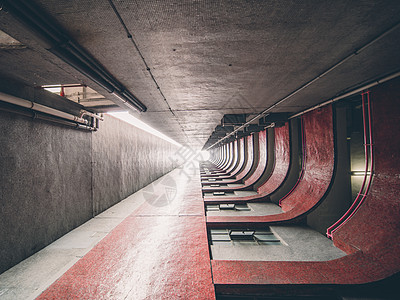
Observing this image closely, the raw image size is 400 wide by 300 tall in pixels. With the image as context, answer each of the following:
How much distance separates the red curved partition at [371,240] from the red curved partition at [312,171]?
100 centimetres

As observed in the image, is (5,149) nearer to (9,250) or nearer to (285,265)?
(9,250)

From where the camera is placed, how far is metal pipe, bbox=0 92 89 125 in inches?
109

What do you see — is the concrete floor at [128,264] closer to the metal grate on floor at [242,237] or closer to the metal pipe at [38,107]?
the metal grate on floor at [242,237]

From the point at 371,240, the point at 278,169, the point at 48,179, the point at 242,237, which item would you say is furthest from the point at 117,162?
the point at 371,240

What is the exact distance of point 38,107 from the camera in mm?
3348

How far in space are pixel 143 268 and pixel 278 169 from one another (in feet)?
17.4

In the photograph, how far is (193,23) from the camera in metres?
1.80

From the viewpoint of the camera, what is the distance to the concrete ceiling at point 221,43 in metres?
1.63

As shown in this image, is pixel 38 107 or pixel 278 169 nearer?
pixel 38 107

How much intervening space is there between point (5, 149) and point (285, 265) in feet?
14.7

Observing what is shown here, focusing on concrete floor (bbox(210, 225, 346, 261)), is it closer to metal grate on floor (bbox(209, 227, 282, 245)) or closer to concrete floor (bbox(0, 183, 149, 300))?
metal grate on floor (bbox(209, 227, 282, 245))

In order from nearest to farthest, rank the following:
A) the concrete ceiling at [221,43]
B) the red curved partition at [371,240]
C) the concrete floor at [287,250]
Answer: the concrete ceiling at [221,43] → the red curved partition at [371,240] → the concrete floor at [287,250]

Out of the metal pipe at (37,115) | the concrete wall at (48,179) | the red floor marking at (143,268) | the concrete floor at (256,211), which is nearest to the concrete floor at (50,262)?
the concrete wall at (48,179)

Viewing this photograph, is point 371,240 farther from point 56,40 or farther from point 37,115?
point 37,115
